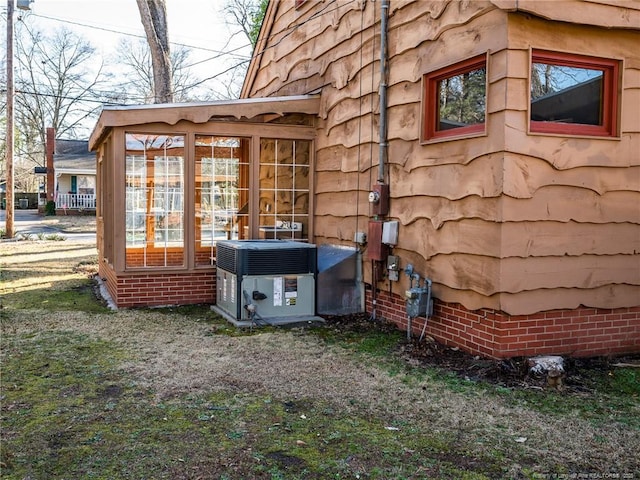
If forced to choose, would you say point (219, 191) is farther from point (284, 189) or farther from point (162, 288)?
point (162, 288)

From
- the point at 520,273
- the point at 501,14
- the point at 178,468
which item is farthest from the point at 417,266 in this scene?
the point at 178,468

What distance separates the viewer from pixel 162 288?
736cm

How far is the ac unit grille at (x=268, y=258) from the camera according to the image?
629cm

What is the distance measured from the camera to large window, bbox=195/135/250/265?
7555 millimetres

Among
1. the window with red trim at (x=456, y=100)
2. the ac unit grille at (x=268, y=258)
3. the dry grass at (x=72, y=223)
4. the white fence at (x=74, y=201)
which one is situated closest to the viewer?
the window with red trim at (x=456, y=100)

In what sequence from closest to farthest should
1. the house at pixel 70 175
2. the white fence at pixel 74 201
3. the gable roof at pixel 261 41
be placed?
the gable roof at pixel 261 41, the white fence at pixel 74 201, the house at pixel 70 175

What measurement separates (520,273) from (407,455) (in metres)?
2.07

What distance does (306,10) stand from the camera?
856 centimetres

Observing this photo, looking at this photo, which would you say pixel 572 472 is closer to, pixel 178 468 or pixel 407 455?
pixel 407 455

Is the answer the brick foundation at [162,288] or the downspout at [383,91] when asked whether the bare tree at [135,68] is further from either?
the downspout at [383,91]

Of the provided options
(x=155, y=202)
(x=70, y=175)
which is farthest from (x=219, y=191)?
(x=70, y=175)

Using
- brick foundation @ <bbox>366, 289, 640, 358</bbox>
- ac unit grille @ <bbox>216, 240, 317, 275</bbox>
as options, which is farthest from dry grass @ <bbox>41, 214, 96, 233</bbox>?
brick foundation @ <bbox>366, 289, 640, 358</bbox>

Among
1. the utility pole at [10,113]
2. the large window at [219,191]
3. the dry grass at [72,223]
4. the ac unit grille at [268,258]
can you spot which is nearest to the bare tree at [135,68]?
the dry grass at [72,223]

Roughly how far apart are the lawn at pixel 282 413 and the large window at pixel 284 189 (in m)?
2.25
